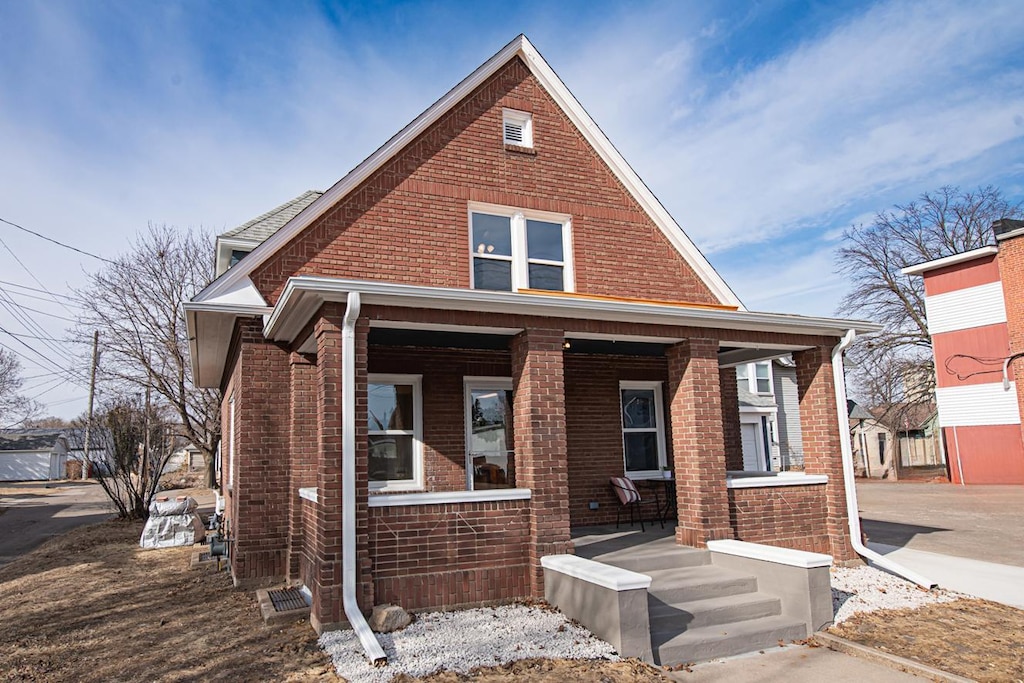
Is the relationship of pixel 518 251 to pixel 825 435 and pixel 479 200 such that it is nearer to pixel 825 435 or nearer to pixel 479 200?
pixel 479 200

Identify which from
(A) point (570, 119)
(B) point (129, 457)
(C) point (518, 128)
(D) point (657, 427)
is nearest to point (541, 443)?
(D) point (657, 427)

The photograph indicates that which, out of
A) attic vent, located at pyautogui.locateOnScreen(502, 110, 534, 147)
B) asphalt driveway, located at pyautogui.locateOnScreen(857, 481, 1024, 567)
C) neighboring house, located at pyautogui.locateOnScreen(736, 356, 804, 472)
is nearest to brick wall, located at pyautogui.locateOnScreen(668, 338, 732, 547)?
attic vent, located at pyautogui.locateOnScreen(502, 110, 534, 147)

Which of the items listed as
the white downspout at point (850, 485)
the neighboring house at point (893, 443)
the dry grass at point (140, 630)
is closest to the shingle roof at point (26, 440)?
the dry grass at point (140, 630)

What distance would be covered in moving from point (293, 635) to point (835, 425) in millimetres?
7317

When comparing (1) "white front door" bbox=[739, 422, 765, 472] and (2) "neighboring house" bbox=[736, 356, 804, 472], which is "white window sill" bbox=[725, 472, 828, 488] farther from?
(1) "white front door" bbox=[739, 422, 765, 472]

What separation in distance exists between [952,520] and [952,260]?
1439 centimetres

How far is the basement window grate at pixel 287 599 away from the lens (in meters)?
6.95

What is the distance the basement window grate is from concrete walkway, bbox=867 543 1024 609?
25.0 feet

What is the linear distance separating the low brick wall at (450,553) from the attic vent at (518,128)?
6.44 meters

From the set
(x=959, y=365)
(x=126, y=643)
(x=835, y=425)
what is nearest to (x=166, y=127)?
(x=126, y=643)

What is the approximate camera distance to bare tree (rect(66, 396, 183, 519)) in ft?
57.1

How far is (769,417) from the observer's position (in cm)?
2738

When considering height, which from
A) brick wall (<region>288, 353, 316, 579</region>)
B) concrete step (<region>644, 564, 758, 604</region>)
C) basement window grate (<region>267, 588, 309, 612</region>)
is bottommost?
basement window grate (<region>267, 588, 309, 612</region>)

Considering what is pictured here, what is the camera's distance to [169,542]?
13.2 m
